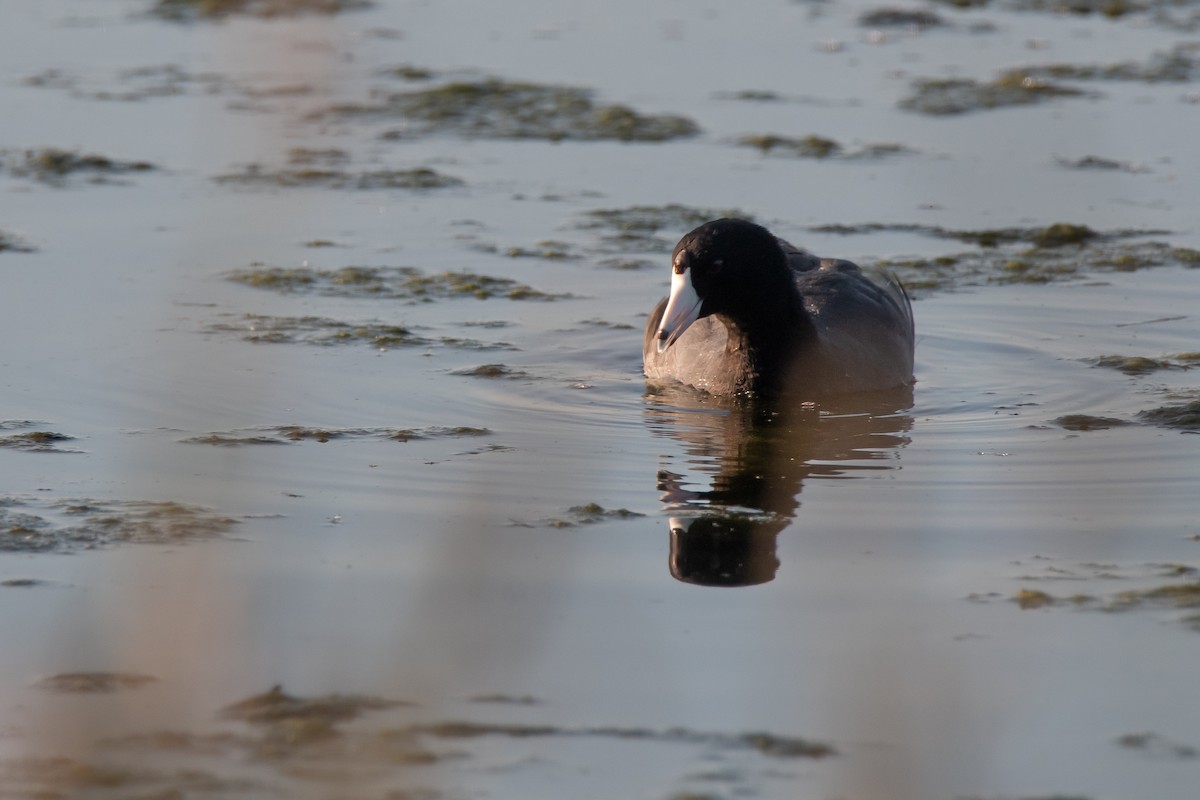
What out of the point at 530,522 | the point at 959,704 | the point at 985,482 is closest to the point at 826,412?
the point at 985,482

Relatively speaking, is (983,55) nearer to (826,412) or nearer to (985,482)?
(826,412)

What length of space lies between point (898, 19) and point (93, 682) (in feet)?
38.3

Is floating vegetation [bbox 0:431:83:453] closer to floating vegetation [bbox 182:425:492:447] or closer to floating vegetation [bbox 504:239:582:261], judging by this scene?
floating vegetation [bbox 182:425:492:447]

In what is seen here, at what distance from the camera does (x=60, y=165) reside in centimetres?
1010

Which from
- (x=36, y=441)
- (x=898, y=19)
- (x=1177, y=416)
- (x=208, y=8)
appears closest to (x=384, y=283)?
(x=36, y=441)

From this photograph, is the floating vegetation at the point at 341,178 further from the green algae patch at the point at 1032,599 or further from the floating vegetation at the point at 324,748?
the floating vegetation at the point at 324,748

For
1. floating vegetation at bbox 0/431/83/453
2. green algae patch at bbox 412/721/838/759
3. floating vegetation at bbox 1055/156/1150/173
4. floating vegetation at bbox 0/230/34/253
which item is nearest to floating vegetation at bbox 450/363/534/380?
floating vegetation at bbox 0/431/83/453

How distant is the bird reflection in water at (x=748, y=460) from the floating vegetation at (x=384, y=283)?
4.37 feet

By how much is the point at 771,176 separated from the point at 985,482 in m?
4.62

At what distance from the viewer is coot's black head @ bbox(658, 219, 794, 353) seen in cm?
693

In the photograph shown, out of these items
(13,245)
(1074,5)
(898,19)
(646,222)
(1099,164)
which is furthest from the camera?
(1074,5)

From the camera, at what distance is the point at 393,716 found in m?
3.79

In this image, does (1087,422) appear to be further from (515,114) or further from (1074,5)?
(1074,5)

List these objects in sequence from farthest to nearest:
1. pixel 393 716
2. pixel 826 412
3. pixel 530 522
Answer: pixel 826 412, pixel 530 522, pixel 393 716
